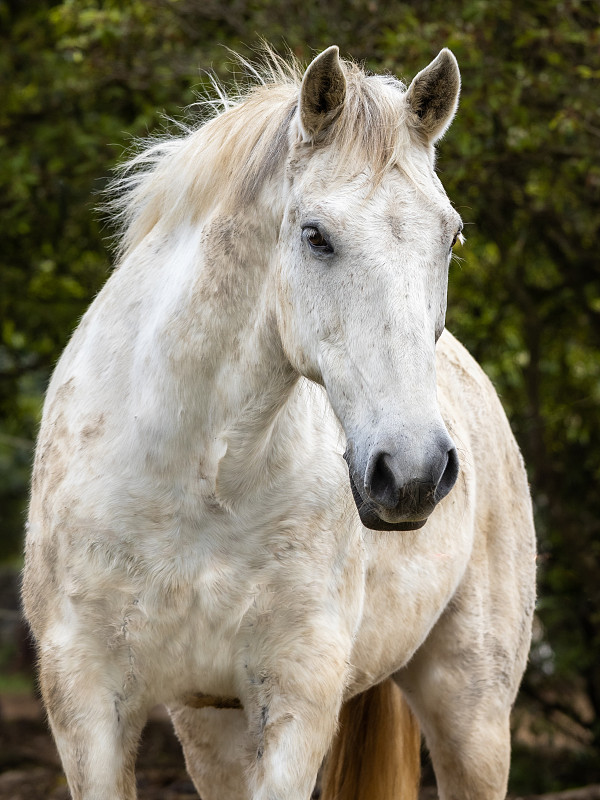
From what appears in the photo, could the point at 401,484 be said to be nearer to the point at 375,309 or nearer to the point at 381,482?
the point at 381,482

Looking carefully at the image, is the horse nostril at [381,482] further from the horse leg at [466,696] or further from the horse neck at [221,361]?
the horse leg at [466,696]

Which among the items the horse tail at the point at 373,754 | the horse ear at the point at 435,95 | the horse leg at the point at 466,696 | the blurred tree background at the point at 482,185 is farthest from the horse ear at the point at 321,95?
the horse tail at the point at 373,754

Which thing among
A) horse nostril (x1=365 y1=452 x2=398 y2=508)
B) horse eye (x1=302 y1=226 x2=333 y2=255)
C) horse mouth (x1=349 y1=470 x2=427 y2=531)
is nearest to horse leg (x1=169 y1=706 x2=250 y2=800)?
horse mouth (x1=349 y1=470 x2=427 y2=531)

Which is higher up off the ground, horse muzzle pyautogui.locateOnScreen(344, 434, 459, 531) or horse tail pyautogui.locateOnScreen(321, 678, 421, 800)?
horse muzzle pyautogui.locateOnScreen(344, 434, 459, 531)

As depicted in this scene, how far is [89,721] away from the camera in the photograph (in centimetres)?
260

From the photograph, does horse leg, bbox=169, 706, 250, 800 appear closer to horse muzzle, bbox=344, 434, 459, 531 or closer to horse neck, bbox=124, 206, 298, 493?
horse neck, bbox=124, 206, 298, 493

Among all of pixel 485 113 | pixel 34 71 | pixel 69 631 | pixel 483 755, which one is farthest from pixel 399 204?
pixel 34 71

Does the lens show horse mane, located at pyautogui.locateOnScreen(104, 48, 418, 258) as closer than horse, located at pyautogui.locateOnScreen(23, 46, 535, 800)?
No

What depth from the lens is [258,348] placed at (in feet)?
8.50

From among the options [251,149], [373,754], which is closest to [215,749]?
[373,754]

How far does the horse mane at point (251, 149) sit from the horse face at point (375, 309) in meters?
0.05

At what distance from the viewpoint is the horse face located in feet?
7.04

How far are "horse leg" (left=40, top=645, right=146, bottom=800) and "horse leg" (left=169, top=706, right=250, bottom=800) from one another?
0.76 m

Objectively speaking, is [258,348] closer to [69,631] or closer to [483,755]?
[69,631]
